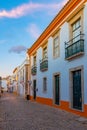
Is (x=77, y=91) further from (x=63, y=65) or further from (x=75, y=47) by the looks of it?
(x=63, y=65)

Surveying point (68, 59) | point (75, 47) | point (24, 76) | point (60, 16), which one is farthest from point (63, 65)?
point (24, 76)

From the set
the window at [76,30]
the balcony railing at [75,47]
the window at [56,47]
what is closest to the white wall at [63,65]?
the balcony railing at [75,47]

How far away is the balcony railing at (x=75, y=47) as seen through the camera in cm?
1379

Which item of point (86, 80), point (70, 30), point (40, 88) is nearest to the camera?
point (86, 80)

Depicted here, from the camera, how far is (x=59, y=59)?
725 inches

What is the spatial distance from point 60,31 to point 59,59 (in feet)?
6.31

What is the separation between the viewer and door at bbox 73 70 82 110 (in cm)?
1454

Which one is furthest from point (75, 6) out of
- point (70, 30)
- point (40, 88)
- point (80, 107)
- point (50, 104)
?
point (40, 88)

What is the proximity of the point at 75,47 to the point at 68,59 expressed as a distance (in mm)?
1446

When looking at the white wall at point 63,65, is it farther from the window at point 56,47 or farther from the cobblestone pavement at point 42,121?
the cobblestone pavement at point 42,121

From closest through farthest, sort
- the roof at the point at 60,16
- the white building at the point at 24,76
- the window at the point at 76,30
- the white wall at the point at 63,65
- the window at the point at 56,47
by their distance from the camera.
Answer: the white wall at the point at 63,65 < the window at the point at 76,30 < the roof at the point at 60,16 < the window at the point at 56,47 < the white building at the point at 24,76

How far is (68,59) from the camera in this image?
15.9 meters

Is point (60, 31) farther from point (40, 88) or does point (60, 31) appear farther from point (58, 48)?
point (40, 88)

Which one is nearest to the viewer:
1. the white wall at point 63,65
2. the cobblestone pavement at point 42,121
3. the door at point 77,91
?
the cobblestone pavement at point 42,121
